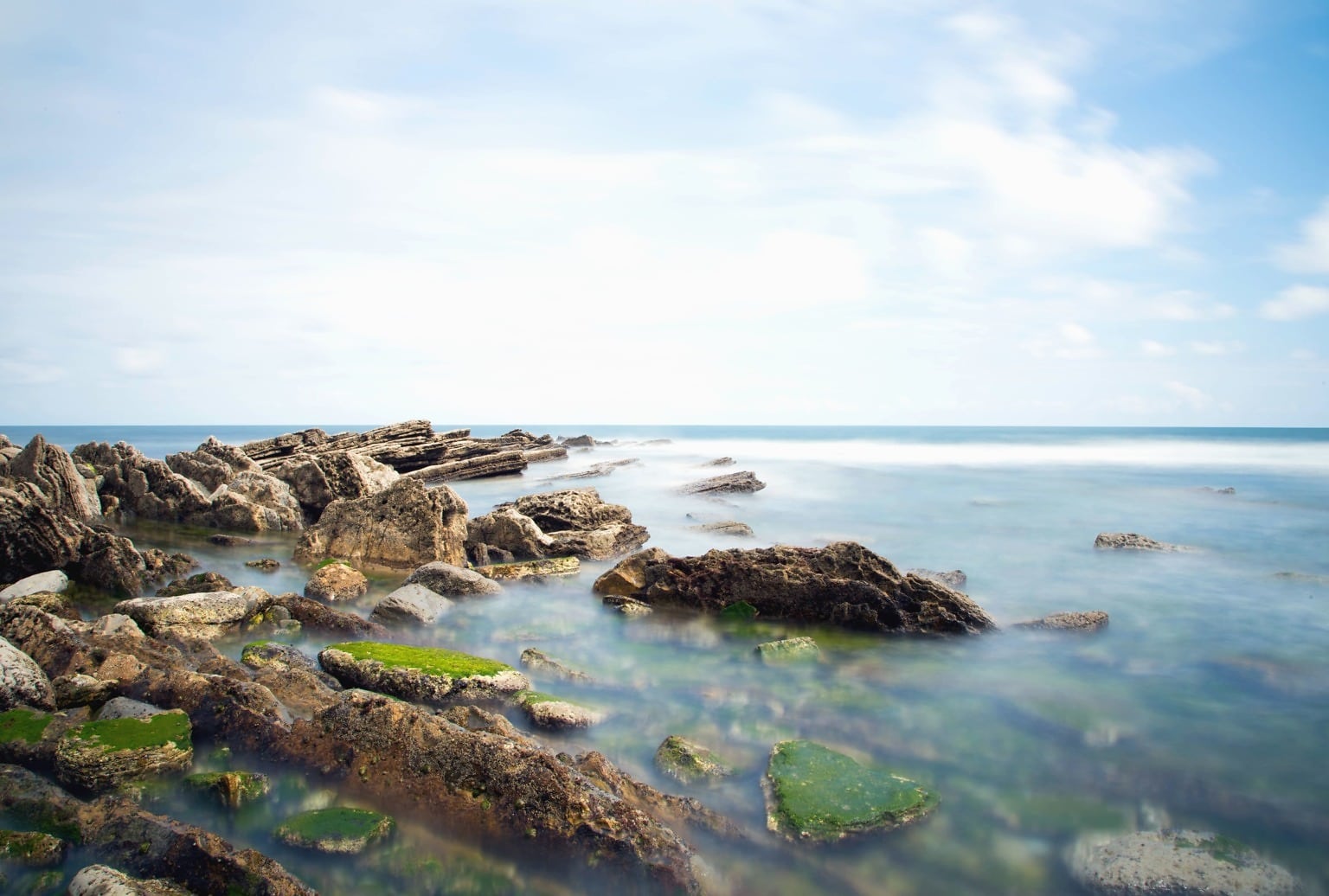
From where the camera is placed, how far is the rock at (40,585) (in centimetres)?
832

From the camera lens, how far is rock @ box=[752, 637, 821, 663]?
284 inches

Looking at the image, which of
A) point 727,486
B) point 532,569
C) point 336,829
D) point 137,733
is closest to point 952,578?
point 532,569

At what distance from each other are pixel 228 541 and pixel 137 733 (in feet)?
32.9

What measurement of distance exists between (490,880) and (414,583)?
6.09m

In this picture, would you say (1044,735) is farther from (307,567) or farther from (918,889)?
(307,567)

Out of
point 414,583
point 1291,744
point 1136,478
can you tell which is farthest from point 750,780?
point 1136,478

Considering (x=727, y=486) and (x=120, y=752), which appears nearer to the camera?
(x=120, y=752)

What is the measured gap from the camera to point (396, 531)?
457 inches

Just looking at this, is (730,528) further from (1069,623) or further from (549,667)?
(549,667)

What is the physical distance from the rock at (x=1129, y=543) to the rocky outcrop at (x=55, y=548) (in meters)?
14.7

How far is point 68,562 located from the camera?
955 cm

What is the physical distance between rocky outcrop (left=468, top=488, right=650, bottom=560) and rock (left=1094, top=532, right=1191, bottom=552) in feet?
26.5

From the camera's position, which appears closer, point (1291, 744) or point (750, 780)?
point (750, 780)

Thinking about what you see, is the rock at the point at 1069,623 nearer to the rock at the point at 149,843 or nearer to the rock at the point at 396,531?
the rock at the point at 396,531
